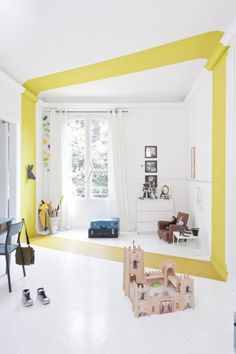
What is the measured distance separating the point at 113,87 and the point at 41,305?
12.2ft

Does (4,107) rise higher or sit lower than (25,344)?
higher

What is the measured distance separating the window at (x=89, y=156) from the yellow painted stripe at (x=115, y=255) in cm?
130

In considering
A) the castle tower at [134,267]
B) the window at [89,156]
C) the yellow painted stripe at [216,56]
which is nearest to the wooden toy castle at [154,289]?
Answer: the castle tower at [134,267]

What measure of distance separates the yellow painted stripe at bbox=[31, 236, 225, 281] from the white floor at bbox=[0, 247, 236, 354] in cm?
32

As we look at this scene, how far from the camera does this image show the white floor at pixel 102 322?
6.01ft

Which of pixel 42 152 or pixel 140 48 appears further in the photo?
pixel 42 152

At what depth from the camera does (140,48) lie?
3.14 meters

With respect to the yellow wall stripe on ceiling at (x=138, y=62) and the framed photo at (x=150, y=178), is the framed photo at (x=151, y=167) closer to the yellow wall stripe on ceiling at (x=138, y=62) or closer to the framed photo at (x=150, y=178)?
the framed photo at (x=150, y=178)

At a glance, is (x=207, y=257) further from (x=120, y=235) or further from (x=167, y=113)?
(x=167, y=113)

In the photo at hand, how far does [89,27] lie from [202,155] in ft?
8.18

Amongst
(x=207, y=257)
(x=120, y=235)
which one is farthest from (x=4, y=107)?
(x=207, y=257)

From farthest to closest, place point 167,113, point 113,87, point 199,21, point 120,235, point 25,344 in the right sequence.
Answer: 1. point 167,113
2. point 120,235
3. point 113,87
4. point 199,21
5. point 25,344

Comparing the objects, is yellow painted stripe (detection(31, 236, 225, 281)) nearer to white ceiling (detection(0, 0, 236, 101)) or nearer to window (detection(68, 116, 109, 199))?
window (detection(68, 116, 109, 199))

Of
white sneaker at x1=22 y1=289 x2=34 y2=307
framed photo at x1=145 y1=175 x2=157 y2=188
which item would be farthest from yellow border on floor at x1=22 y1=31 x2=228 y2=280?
framed photo at x1=145 y1=175 x2=157 y2=188
